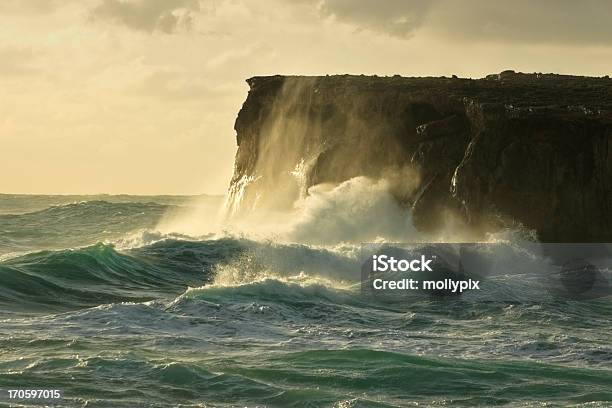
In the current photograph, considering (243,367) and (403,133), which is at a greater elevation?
(403,133)

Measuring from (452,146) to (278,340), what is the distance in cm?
2006

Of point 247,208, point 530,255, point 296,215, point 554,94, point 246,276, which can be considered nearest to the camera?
point 246,276

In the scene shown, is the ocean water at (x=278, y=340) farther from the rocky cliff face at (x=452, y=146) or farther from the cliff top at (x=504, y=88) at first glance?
the cliff top at (x=504, y=88)

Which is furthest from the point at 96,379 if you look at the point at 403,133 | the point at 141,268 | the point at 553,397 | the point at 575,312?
the point at 403,133

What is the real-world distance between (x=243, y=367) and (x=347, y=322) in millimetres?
5384

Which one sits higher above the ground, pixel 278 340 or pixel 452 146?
pixel 452 146

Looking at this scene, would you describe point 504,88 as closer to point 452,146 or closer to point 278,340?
point 452,146

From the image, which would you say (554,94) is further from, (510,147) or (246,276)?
(246,276)

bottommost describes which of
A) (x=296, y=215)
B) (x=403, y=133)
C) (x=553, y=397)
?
(x=553, y=397)

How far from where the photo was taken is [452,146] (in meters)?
37.8

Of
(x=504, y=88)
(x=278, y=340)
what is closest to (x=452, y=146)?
(x=504, y=88)

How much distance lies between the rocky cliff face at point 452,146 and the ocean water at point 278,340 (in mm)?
5340

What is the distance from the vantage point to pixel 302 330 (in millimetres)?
20469

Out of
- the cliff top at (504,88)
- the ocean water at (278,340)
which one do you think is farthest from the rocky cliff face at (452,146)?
the ocean water at (278,340)
